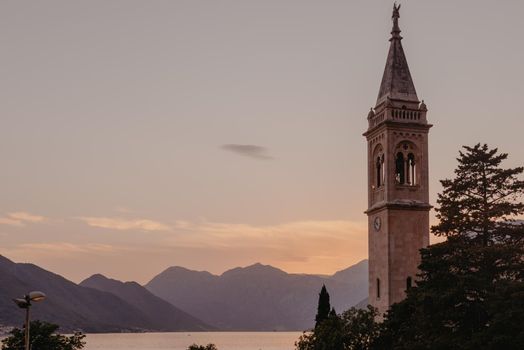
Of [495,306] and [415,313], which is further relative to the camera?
[415,313]

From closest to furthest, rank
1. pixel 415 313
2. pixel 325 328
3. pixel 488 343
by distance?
pixel 488 343 → pixel 415 313 → pixel 325 328

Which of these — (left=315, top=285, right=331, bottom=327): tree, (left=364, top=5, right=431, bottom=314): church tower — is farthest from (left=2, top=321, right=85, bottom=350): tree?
(left=364, top=5, right=431, bottom=314): church tower

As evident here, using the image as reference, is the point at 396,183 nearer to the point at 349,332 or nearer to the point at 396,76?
the point at 396,76

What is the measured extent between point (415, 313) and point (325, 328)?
33.0 ft

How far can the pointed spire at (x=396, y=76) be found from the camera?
62188 mm

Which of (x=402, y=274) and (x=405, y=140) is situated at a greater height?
(x=405, y=140)

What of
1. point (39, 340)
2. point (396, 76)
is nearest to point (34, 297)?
point (39, 340)

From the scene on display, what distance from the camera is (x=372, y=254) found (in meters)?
61.7

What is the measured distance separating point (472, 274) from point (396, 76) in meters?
24.7

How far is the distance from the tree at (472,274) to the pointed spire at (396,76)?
16.9 m

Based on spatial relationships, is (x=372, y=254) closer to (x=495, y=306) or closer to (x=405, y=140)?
(x=405, y=140)

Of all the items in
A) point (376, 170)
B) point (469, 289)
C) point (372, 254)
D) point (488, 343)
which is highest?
point (376, 170)

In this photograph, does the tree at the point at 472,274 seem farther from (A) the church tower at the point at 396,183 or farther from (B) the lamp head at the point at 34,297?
(B) the lamp head at the point at 34,297

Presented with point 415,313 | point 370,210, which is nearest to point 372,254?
point 370,210
